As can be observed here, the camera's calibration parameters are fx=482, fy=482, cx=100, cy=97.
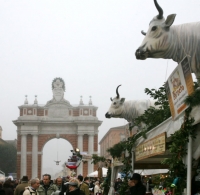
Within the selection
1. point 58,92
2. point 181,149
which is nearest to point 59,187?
point 181,149

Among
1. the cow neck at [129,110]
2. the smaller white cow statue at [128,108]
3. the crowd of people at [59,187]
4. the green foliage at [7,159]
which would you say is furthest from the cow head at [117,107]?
the green foliage at [7,159]

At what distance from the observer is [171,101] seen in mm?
5684

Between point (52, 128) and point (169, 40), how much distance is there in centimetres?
4528

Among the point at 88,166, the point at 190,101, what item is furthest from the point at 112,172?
the point at 88,166

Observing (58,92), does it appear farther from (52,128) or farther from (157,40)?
(157,40)

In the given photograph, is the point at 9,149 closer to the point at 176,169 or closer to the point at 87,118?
the point at 87,118

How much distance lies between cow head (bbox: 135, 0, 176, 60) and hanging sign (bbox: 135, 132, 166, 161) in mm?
1017

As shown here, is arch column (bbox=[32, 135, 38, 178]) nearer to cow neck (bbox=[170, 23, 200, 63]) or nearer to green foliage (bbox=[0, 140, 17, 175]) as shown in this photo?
green foliage (bbox=[0, 140, 17, 175])

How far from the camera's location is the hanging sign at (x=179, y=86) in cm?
504

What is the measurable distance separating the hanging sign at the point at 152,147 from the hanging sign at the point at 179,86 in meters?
0.53

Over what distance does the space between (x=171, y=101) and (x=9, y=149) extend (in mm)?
66887

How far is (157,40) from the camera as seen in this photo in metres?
→ 5.98

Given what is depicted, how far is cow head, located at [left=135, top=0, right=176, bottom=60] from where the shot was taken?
594 centimetres

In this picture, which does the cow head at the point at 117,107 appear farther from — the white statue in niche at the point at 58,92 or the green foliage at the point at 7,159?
the green foliage at the point at 7,159
